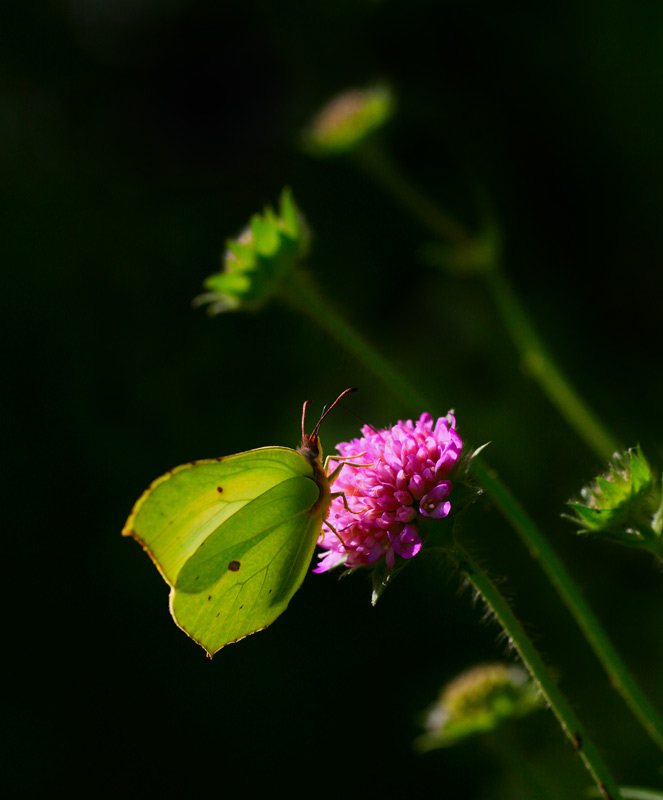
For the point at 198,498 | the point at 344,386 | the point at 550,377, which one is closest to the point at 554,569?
the point at 198,498

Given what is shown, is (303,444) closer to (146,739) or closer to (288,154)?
(146,739)

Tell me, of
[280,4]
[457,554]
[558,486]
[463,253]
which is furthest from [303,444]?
[280,4]

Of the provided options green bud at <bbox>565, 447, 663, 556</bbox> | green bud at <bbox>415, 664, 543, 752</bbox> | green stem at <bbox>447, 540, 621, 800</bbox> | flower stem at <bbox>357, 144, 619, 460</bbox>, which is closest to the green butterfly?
green stem at <bbox>447, 540, 621, 800</bbox>

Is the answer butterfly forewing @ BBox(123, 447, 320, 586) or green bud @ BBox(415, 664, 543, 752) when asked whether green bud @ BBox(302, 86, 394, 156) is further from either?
green bud @ BBox(415, 664, 543, 752)

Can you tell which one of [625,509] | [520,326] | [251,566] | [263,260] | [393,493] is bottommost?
[625,509]

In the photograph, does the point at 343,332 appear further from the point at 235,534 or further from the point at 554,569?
the point at 554,569
